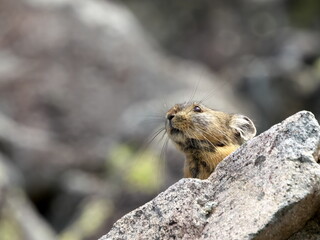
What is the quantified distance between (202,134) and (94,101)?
1655cm

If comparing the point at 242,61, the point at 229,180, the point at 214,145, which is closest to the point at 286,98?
the point at 242,61

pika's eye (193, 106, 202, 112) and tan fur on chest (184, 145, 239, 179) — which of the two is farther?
pika's eye (193, 106, 202, 112)

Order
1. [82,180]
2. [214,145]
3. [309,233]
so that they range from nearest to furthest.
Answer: [309,233], [214,145], [82,180]

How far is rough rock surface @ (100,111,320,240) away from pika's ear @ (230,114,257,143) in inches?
121

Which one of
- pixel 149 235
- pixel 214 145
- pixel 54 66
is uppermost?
pixel 54 66

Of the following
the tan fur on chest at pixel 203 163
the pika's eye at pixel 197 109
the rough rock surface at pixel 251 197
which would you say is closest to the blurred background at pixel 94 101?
the pika's eye at pixel 197 109

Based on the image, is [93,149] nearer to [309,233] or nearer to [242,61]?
[242,61]

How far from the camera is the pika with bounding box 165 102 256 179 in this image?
10.6 meters

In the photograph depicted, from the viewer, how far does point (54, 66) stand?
28.3 m

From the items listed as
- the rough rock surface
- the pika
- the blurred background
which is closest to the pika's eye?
the pika

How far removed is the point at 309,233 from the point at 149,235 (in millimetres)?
1296

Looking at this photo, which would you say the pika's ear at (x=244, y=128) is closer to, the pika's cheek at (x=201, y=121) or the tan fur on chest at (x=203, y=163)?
the pika's cheek at (x=201, y=121)

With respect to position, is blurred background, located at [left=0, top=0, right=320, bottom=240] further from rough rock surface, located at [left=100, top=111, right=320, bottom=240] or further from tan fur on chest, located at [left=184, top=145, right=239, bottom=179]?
rough rock surface, located at [left=100, top=111, right=320, bottom=240]

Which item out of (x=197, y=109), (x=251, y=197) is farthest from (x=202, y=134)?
(x=251, y=197)
